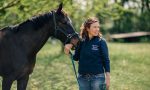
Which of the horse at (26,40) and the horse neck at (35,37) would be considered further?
the horse neck at (35,37)

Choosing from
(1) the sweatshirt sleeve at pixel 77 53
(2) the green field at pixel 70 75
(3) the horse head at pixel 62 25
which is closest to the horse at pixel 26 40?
(3) the horse head at pixel 62 25

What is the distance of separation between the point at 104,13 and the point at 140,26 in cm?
2690

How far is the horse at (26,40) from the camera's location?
305 inches

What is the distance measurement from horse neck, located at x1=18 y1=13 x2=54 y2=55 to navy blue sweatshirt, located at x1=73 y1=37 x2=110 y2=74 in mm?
1177

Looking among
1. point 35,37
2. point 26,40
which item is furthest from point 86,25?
point 26,40

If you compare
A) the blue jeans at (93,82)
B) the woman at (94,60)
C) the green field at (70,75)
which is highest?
the woman at (94,60)

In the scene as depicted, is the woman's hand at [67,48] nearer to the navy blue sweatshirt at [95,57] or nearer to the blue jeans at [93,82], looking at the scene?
the navy blue sweatshirt at [95,57]

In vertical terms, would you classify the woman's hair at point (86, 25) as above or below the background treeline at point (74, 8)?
above

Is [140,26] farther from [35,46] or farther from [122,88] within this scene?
[35,46]

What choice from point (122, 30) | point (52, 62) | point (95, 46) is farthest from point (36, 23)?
point (122, 30)

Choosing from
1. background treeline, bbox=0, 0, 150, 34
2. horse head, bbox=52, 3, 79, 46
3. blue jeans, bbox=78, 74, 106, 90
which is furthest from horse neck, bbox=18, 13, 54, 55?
background treeline, bbox=0, 0, 150, 34

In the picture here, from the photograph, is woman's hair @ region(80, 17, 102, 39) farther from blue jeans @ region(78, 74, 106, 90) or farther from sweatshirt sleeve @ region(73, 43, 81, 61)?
blue jeans @ region(78, 74, 106, 90)

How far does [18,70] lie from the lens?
7.77 metres

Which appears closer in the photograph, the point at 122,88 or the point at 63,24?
the point at 63,24
